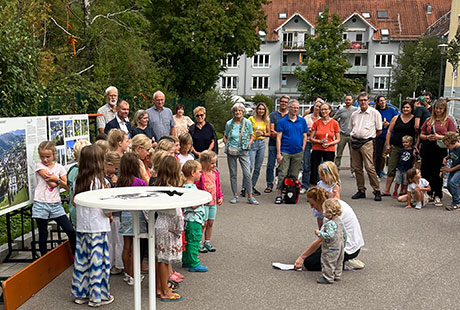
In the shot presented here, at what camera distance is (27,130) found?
6.57m

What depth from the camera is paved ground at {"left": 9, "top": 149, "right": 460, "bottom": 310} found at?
5590mm

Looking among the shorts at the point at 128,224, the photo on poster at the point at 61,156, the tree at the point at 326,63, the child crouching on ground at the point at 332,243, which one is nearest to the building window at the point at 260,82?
the tree at the point at 326,63

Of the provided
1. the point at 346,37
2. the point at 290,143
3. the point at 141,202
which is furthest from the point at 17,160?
the point at 346,37

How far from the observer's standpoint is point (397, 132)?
11.5 metres

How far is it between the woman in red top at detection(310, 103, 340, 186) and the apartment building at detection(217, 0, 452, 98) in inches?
2442

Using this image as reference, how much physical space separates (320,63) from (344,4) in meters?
30.0

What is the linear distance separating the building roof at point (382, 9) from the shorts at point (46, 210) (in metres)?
70.2

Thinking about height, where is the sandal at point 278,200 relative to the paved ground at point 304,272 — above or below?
above

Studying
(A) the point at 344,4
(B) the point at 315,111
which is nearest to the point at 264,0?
(B) the point at 315,111

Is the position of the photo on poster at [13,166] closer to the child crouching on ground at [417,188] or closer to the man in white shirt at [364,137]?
the man in white shirt at [364,137]

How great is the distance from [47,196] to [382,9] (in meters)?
75.2

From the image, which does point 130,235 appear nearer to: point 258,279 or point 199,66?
point 258,279

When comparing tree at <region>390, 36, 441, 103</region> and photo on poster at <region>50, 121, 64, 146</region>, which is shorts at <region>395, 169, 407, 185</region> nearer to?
photo on poster at <region>50, 121, 64, 146</region>

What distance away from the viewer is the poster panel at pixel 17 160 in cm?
608
